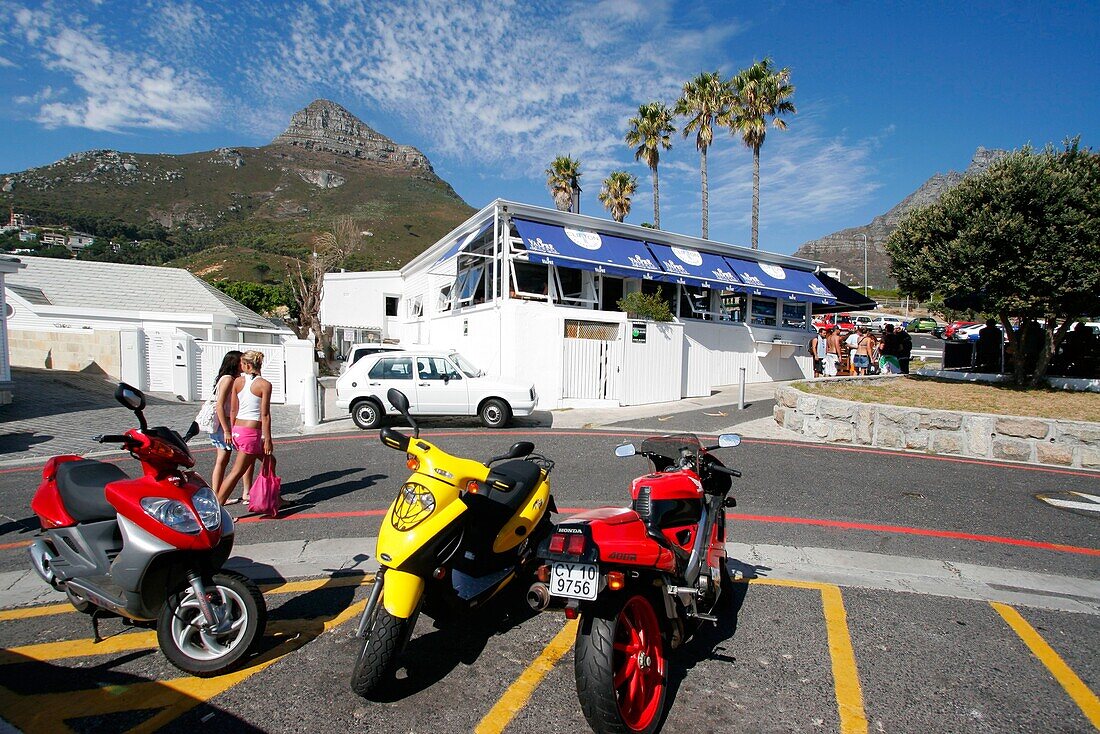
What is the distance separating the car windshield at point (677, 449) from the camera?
350 centimetres

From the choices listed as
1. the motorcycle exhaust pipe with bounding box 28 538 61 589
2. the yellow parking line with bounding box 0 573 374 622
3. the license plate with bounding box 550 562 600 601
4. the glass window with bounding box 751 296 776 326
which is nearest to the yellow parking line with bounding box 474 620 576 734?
the license plate with bounding box 550 562 600 601

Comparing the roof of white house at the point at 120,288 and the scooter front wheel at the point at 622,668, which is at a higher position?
the roof of white house at the point at 120,288

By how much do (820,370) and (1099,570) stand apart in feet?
62.9

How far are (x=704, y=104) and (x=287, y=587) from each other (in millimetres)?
31053

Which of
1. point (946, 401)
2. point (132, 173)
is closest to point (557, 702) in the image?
point (946, 401)

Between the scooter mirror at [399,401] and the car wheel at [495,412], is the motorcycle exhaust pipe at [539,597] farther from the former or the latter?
the car wheel at [495,412]

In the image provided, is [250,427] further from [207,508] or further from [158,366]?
[158,366]

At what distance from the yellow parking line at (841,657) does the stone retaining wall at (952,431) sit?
21.6 ft

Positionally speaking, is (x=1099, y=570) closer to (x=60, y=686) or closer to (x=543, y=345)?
(x=60, y=686)

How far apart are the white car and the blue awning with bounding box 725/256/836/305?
11746mm

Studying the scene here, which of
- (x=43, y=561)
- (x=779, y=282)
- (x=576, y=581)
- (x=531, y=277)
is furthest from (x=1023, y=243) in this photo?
(x=43, y=561)

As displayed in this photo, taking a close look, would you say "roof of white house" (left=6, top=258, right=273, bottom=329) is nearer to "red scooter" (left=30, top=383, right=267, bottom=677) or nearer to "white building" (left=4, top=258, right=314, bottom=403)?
"white building" (left=4, top=258, right=314, bottom=403)

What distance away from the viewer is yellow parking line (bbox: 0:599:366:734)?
2678 mm

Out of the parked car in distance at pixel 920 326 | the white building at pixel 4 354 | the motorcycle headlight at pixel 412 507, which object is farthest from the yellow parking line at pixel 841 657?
the parked car in distance at pixel 920 326
